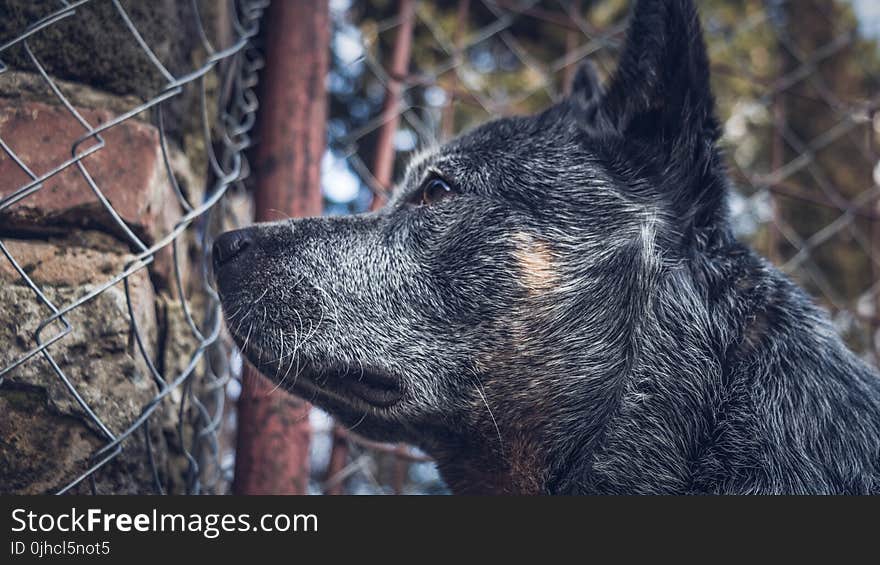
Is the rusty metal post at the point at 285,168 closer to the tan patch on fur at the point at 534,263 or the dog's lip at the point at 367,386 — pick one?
the dog's lip at the point at 367,386

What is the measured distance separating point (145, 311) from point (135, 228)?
23 cm

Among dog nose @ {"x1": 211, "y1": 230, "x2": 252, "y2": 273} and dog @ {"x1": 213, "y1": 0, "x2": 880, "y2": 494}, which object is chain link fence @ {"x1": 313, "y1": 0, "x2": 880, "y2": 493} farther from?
dog nose @ {"x1": 211, "y1": 230, "x2": 252, "y2": 273}

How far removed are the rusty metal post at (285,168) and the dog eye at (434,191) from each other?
399 millimetres

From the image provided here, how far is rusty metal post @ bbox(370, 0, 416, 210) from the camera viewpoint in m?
2.94

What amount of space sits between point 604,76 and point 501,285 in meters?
3.16

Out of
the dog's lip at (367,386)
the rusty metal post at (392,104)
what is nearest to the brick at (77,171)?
the dog's lip at (367,386)

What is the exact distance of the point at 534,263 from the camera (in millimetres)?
2096

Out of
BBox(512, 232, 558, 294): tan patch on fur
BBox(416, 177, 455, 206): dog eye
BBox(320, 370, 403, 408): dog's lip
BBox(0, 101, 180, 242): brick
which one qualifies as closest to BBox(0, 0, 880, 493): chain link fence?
BBox(0, 101, 180, 242): brick

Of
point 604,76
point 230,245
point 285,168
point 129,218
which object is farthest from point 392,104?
point 604,76

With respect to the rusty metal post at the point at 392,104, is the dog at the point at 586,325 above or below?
below

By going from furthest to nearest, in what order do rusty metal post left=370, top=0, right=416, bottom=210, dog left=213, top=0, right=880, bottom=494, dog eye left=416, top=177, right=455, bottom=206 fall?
rusty metal post left=370, top=0, right=416, bottom=210 < dog eye left=416, top=177, right=455, bottom=206 < dog left=213, top=0, right=880, bottom=494

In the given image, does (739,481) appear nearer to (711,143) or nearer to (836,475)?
(836,475)

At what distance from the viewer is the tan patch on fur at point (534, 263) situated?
2076mm

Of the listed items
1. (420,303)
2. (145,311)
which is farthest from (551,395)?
(145,311)
